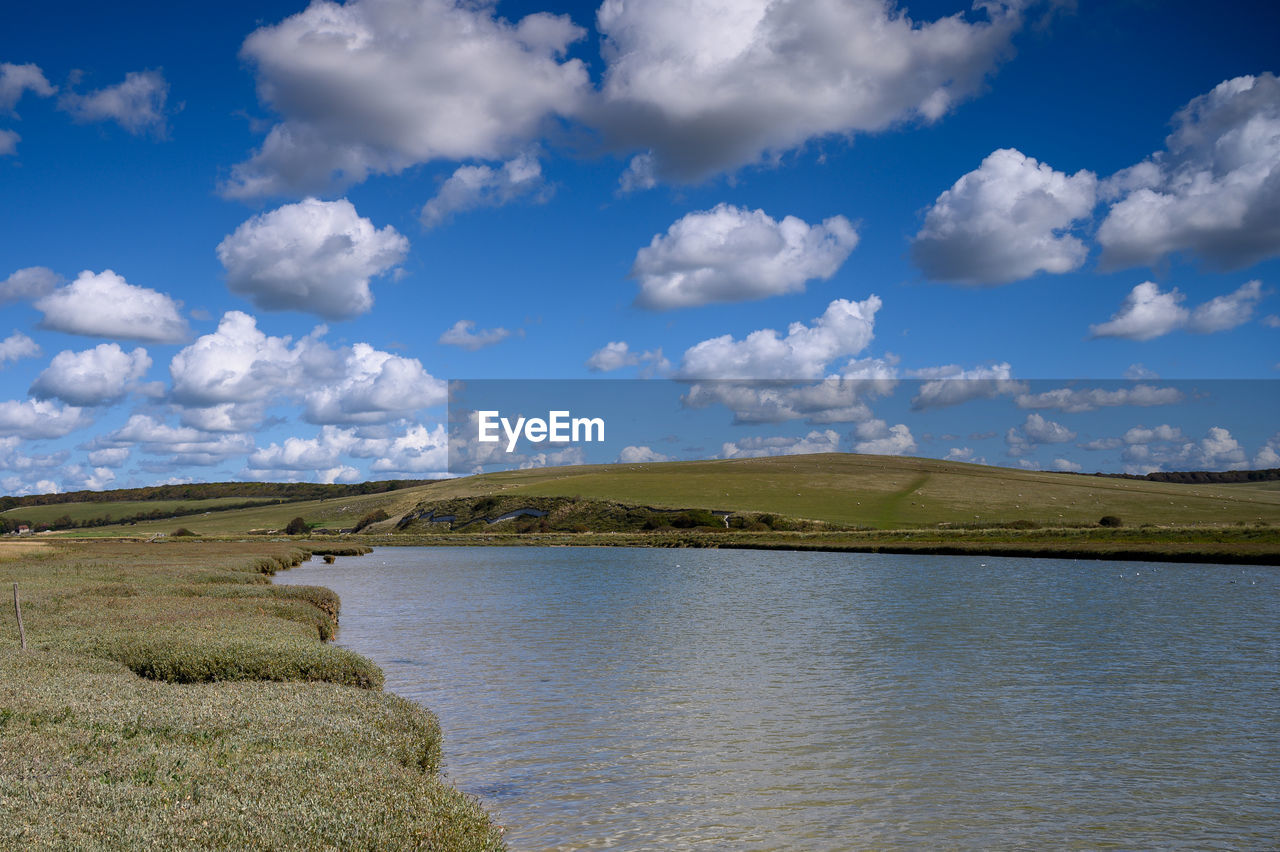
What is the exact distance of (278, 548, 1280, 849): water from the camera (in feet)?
44.8

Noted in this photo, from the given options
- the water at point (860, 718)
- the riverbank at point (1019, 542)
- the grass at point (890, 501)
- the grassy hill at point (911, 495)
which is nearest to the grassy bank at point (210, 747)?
the water at point (860, 718)

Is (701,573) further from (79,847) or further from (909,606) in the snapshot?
(79,847)

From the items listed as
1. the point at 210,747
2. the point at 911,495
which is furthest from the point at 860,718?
the point at 911,495

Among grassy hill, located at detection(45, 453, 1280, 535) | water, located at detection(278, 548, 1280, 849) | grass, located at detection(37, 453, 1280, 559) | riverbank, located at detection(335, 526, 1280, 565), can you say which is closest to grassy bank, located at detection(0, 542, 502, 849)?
water, located at detection(278, 548, 1280, 849)

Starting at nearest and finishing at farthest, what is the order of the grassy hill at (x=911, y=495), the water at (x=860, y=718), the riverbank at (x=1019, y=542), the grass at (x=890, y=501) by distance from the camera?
1. the water at (x=860, y=718)
2. the riverbank at (x=1019, y=542)
3. the grass at (x=890, y=501)
4. the grassy hill at (x=911, y=495)

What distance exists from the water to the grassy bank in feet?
8.07

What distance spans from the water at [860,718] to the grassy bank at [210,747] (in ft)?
8.07

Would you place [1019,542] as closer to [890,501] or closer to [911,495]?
[890,501]

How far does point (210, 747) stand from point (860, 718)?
534 inches

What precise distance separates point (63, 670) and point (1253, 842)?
72.2 feet

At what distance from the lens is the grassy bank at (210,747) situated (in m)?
9.59

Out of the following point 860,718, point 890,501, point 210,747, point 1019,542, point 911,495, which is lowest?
point 1019,542

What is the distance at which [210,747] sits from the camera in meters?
13.1

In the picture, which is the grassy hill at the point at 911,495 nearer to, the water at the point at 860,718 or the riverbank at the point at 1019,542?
the riverbank at the point at 1019,542
